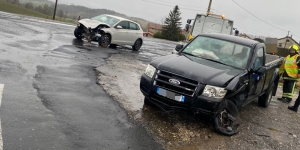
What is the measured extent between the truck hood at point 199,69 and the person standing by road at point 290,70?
4106 mm

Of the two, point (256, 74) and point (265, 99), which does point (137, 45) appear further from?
point (256, 74)

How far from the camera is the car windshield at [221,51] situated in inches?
258

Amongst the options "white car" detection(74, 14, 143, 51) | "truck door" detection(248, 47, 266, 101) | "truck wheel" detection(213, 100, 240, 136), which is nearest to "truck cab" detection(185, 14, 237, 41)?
"white car" detection(74, 14, 143, 51)

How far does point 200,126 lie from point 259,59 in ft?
8.08

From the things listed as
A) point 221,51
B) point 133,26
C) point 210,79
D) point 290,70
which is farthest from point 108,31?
point 210,79

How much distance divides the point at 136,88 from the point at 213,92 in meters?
3.06

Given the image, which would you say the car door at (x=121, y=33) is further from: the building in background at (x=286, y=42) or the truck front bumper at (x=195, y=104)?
the building in background at (x=286, y=42)

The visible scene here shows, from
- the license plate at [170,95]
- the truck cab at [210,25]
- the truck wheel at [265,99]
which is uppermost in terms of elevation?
the truck cab at [210,25]

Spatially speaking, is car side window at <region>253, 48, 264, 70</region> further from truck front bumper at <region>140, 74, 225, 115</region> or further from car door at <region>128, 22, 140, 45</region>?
car door at <region>128, 22, 140, 45</region>

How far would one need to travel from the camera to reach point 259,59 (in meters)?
7.25

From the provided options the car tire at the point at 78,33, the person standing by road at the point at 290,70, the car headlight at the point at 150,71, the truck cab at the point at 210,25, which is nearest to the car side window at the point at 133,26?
the car tire at the point at 78,33

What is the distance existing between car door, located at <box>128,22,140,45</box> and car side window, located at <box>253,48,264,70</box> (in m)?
9.85

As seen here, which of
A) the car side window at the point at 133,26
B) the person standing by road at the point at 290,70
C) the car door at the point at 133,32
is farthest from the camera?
the car side window at the point at 133,26

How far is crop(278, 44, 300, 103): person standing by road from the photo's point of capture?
31.0ft
